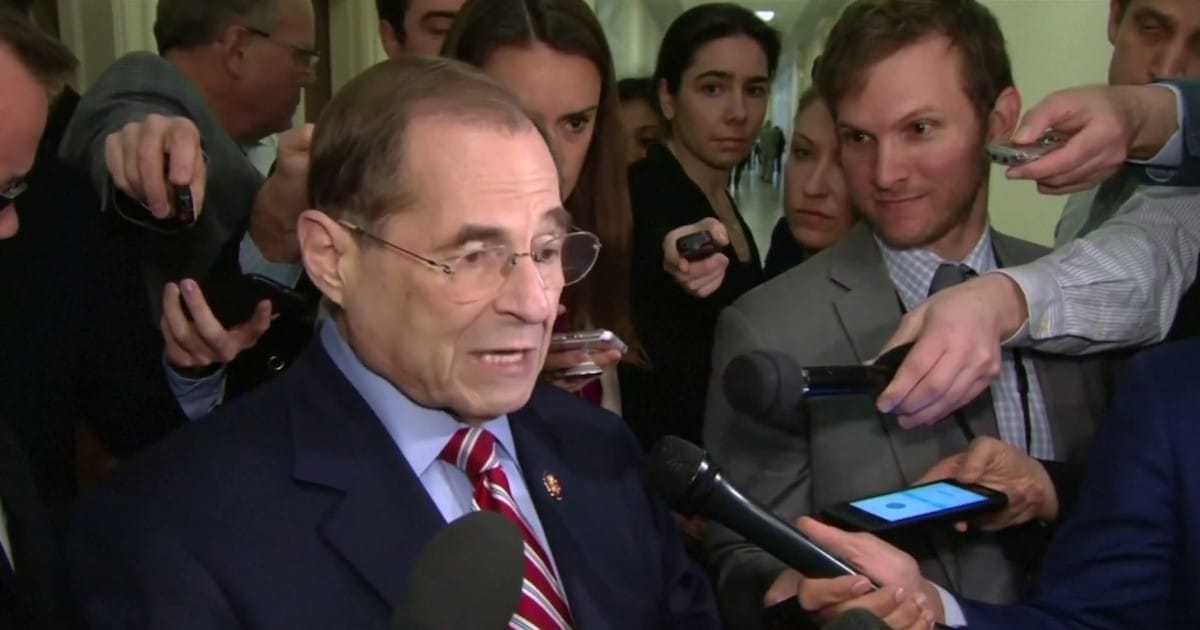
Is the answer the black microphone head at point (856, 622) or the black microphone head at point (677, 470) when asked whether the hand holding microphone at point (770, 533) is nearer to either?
the black microphone head at point (677, 470)

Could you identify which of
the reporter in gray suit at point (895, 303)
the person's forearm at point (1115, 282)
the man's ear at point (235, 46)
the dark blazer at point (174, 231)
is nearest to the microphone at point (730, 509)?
the reporter in gray suit at point (895, 303)

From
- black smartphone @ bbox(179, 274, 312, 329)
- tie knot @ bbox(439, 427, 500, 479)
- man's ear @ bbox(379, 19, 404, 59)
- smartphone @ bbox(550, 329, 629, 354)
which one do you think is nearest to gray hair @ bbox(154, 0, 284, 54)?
man's ear @ bbox(379, 19, 404, 59)

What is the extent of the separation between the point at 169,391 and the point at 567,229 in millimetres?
646

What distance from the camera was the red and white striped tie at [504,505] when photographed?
101 centimetres

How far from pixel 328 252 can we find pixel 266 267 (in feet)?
1.74

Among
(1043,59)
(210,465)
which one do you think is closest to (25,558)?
(210,465)

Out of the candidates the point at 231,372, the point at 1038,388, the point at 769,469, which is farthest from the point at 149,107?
the point at 1038,388

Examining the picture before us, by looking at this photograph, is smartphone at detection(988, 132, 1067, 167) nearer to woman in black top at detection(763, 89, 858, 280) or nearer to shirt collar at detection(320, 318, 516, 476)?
shirt collar at detection(320, 318, 516, 476)

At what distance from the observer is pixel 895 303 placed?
1.38 metres

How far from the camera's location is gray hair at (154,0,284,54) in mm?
2113

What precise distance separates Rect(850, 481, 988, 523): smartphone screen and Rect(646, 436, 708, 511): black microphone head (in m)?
0.26

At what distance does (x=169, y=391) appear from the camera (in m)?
1.36

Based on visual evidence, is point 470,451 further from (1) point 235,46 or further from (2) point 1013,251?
(1) point 235,46

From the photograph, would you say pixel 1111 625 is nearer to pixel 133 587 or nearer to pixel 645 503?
→ pixel 645 503
